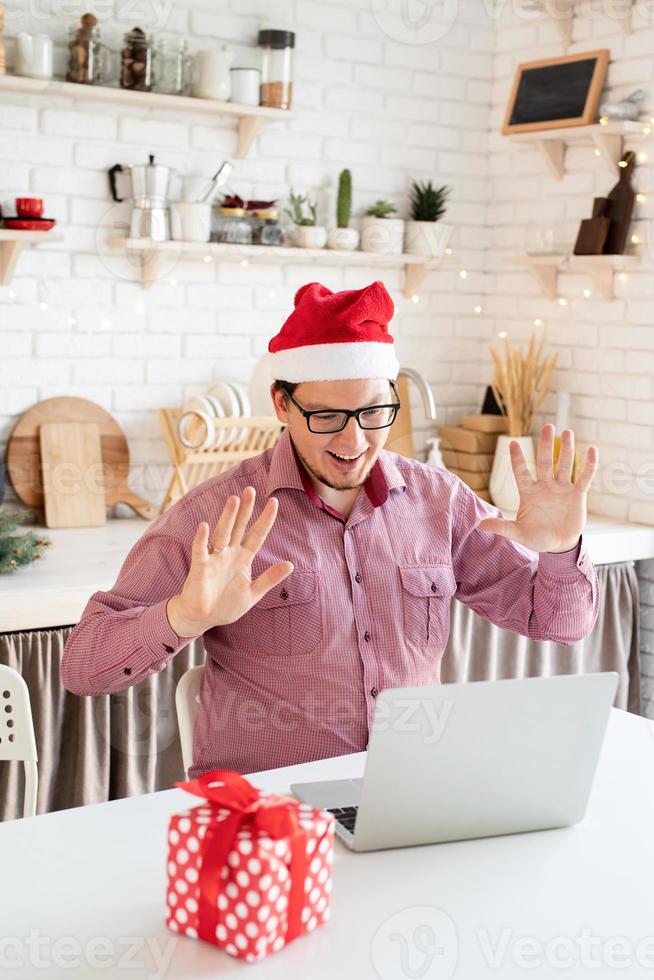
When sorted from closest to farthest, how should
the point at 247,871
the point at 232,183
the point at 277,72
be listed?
the point at 247,871, the point at 277,72, the point at 232,183

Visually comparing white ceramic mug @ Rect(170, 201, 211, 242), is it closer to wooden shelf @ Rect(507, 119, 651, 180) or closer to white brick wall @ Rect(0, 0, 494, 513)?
white brick wall @ Rect(0, 0, 494, 513)

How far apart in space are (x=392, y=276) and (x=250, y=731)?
2298mm

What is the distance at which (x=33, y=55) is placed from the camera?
3.03 m

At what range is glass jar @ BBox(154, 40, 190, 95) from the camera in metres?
3.28

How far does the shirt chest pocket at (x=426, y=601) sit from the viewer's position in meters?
2.05

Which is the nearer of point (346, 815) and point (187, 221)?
point (346, 815)

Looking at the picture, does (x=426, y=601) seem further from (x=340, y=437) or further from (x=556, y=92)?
(x=556, y=92)

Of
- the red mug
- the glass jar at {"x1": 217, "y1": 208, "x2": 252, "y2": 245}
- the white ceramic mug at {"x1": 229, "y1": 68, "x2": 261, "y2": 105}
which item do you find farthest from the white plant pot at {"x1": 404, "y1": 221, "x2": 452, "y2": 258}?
the red mug

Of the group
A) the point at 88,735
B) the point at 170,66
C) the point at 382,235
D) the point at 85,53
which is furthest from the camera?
the point at 382,235

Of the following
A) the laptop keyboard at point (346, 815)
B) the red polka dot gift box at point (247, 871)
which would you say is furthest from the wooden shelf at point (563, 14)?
the red polka dot gift box at point (247, 871)

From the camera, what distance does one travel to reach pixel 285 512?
6.74ft

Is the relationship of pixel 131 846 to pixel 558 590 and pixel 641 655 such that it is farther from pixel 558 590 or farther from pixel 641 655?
pixel 641 655

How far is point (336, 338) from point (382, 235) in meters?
1.78

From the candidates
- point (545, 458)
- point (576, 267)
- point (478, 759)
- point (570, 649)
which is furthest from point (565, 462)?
point (576, 267)
